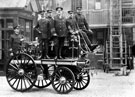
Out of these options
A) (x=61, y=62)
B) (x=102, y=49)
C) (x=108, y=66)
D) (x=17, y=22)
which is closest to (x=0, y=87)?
(x=61, y=62)

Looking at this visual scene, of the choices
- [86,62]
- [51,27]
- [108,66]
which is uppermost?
[51,27]

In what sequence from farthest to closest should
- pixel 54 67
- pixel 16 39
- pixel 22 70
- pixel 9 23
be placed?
pixel 9 23 → pixel 16 39 → pixel 54 67 → pixel 22 70

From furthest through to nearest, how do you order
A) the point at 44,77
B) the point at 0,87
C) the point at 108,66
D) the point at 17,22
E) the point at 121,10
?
1. the point at 121,10
2. the point at 108,66
3. the point at 17,22
4. the point at 0,87
5. the point at 44,77

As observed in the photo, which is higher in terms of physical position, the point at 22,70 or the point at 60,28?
the point at 60,28

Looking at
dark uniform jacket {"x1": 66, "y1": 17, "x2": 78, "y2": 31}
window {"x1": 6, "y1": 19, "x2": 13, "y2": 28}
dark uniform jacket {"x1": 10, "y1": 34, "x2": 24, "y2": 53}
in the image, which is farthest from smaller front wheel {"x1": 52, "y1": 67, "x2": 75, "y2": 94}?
window {"x1": 6, "y1": 19, "x2": 13, "y2": 28}

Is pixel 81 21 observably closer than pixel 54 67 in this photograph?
No

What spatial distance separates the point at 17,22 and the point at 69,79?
23.3ft

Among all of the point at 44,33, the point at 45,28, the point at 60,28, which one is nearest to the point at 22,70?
the point at 44,33

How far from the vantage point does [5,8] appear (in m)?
18.2

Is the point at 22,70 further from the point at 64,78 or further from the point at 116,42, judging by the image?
the point at 116,42

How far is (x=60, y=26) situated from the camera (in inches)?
482

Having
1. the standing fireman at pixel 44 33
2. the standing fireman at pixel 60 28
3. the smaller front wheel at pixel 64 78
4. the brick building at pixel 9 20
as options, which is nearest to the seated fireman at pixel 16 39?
the standing fireman at pixel 44 33

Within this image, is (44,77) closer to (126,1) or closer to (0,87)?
(0,87)

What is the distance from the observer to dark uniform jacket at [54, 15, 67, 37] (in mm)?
12227
